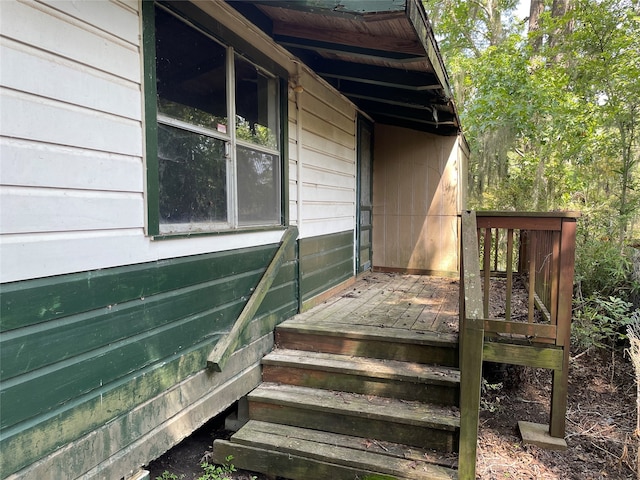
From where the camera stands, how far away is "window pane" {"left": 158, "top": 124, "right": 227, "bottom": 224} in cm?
202

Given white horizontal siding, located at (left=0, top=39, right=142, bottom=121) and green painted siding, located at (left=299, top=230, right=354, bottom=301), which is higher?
white horizontal siding, located at (left=0, top=39, right=142, bottom=121)

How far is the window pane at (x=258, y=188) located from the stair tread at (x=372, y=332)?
2.80 ft

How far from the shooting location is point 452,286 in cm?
496

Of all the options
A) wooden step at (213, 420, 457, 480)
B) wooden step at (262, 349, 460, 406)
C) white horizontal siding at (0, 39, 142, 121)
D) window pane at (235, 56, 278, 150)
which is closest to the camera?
white horizontal siding at (0, 39, 142, 121)

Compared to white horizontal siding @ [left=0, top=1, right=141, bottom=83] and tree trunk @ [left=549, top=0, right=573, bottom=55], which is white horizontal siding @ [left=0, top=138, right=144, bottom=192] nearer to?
white horizontal siding @ [left=0, top=1, right=141, bottom=83]

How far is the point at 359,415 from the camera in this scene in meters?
2.44

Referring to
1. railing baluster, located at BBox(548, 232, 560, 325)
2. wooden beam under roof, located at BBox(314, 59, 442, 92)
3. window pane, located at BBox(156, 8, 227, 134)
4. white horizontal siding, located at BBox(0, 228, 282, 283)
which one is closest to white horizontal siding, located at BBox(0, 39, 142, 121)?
window pane, located at BBox(156, 8, 227, 134)

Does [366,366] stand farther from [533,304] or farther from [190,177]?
[190,177]

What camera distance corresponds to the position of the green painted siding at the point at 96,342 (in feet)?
4.46

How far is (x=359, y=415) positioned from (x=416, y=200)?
12.7ft

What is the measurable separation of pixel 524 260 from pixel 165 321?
189 inches

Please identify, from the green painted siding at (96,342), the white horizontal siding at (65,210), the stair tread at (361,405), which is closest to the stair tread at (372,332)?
the stair tread at (361,405)

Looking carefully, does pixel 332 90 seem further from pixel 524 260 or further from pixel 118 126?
pixel 524 260

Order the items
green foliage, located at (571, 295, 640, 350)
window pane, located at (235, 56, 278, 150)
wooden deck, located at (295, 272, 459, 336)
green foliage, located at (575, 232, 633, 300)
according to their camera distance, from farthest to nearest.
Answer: green foliage, located at (575, 232, 633, 300)
green foliage, located at (571, 295, 640, 350)
wooden deck, located at (295, 272, 459, 336)
window pane, located at (235, 56, 278, 150)
